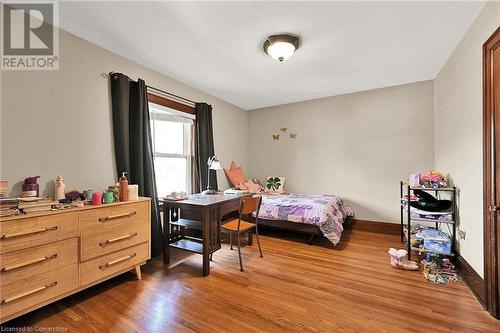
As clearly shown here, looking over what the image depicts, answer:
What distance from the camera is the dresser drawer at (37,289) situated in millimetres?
1401

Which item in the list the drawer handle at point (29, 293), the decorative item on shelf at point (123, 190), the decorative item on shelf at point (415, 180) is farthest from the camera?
the decorative item on shelf at point (415, 180)

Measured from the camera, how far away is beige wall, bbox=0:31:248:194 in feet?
5.89

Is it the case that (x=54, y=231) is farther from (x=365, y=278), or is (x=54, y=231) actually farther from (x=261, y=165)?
(x=261, y=165)

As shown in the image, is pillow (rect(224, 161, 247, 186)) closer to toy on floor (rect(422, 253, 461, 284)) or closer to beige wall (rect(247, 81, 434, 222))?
beige wall (rect(247, 81, 434, 222))

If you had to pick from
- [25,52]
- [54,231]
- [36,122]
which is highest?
[25,52]

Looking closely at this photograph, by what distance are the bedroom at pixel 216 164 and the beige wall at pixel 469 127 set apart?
24 mm

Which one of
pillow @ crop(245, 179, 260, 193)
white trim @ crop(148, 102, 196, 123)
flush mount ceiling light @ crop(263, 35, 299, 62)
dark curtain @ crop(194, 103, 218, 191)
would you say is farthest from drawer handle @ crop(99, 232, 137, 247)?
pillow @ crop(245, 179, 260, 193)

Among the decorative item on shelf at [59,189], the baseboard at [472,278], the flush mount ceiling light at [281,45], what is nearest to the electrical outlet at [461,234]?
the baseboard at [472,278]

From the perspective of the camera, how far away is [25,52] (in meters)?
1.89

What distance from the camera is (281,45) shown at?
221 cm

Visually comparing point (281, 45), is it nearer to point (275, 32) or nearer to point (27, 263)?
point (275, 32)

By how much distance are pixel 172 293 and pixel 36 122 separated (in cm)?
189

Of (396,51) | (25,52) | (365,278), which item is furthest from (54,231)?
(396,51)

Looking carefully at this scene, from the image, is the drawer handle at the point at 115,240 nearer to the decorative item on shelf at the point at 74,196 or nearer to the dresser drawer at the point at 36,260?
the dresser drawer at the point at 36,260
